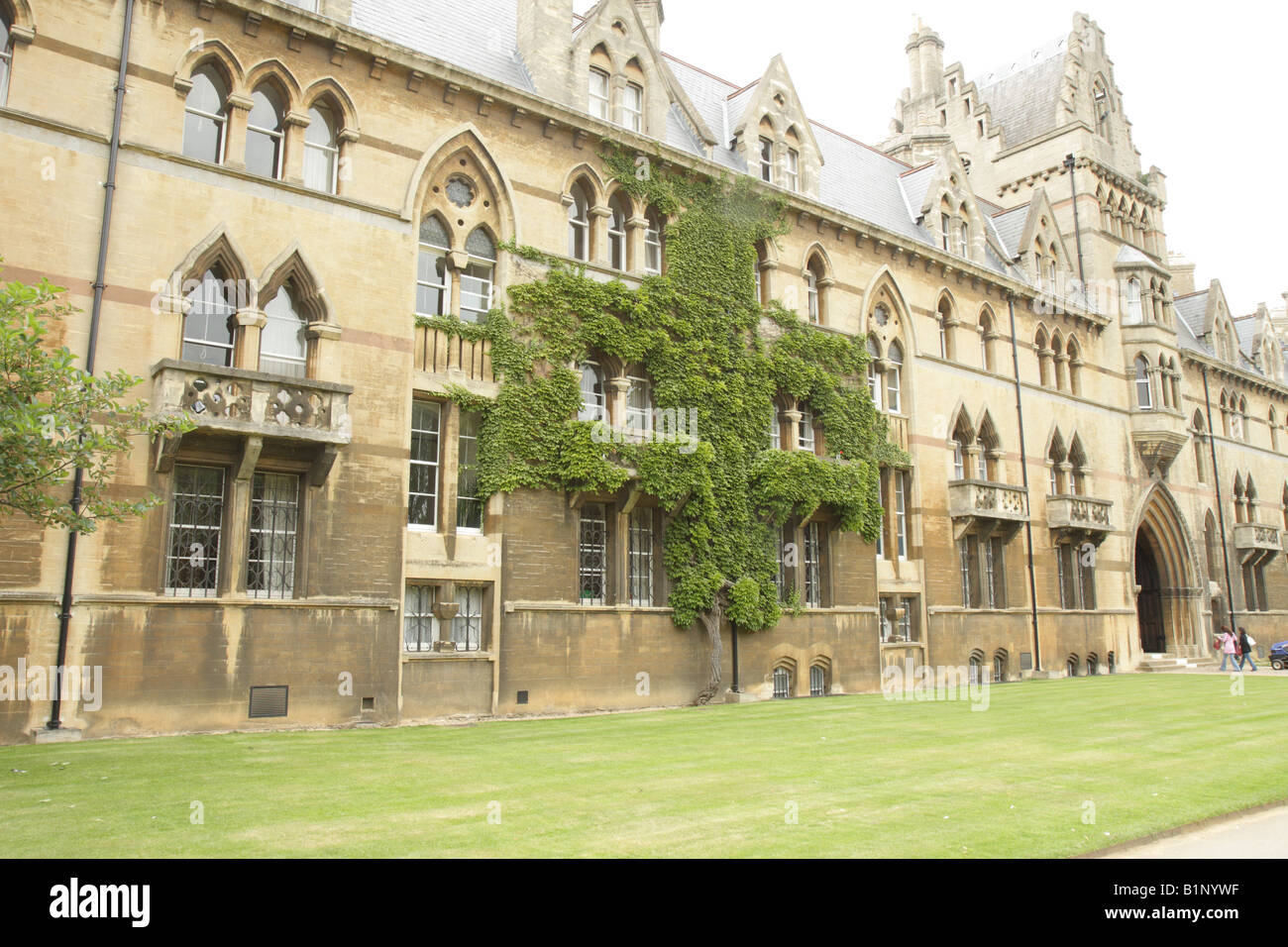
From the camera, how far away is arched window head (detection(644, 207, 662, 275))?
24625 millimetres

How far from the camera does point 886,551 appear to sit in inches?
1156

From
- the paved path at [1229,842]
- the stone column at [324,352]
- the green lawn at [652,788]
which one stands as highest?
the stone column at [324,352]

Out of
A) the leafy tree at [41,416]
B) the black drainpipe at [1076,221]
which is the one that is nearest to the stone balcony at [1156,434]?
the black drainpipe at [1076,221]

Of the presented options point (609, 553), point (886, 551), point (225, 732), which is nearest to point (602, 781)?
point (225, 732)

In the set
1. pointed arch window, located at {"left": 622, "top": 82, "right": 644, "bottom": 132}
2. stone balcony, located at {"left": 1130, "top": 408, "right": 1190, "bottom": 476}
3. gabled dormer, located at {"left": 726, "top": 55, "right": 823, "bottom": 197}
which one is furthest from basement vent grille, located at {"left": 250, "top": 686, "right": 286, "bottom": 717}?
stone balcony, located at {"left": 1130, "top": 408, "right": 1190, "bottom": 476}

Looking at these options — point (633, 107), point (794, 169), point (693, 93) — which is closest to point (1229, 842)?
point (633, 107)

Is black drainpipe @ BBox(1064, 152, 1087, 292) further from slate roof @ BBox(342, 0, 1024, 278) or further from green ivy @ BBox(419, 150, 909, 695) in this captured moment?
green ivy @ BBox(419, 150, 909, 695)

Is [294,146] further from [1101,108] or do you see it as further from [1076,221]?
[1101,108]

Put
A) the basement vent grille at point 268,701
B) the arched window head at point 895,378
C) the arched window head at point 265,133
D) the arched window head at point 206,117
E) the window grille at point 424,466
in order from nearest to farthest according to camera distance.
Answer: the basement vent grille at point 268,701 → the arched window head at point 206,117 → the arched window head at point 265,133 → the window grille at point 424,466 → the arched window head at point 895,378

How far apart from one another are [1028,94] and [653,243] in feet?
90.2

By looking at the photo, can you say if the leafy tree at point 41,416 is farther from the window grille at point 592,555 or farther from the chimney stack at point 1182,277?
the chimney stack at point 1182,277

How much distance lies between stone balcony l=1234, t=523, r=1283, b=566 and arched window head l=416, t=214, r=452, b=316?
39622 millimetres

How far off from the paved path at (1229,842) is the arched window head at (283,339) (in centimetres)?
1575

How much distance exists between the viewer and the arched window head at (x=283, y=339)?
18.4 metres
